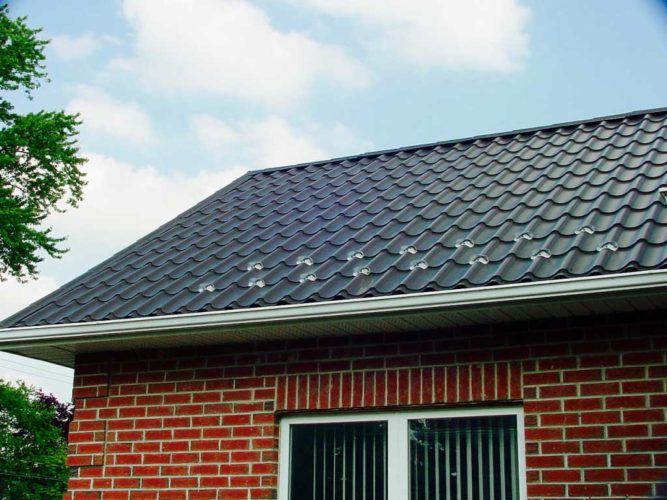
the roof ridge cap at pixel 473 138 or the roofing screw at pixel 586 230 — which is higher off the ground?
the roof ridge cap at pixel 473 138

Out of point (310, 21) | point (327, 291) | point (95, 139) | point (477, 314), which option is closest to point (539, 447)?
point (477, 314)

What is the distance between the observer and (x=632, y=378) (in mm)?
5625

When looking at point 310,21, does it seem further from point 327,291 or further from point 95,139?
point 95,139

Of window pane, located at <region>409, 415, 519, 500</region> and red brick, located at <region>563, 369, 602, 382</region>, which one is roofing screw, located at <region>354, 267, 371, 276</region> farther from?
red brick, located at <region>563, 369, 602, 382</region>

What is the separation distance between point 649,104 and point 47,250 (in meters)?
15.0

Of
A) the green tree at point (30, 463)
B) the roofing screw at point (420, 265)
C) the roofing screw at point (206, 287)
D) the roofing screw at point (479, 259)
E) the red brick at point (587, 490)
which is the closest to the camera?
the red brick at point (587, 490)

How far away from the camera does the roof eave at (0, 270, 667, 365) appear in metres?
5.26

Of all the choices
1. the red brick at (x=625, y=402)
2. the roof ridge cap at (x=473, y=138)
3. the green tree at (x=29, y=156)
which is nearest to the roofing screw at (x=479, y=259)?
the red brick at (x=625, y=402)

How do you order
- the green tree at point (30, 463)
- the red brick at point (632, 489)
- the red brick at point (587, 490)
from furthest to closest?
the green tree at point (30, 463)
the red brick at point (587, 490)
the red brick at point (632, 489)

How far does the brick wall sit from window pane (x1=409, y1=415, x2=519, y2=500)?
0.55ft

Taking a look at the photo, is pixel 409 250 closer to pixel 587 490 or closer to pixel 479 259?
pixel 479 259

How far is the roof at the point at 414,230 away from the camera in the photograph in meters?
6.01

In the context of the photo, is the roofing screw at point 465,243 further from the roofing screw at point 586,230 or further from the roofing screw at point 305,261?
the roofing screw at point 305,261

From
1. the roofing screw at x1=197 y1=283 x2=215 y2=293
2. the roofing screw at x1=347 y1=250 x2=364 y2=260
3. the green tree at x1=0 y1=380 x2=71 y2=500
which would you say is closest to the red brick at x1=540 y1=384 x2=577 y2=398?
the roofing screw at x1=347 y1=250 x2=364 y2=260
